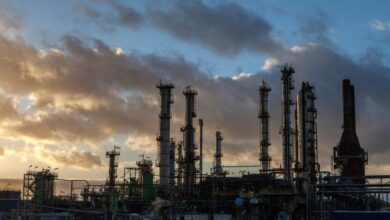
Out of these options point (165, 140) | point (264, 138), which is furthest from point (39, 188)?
point (264, 138)

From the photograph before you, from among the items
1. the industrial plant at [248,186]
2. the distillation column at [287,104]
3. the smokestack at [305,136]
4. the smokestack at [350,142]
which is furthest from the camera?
the distillation column at [287,104]

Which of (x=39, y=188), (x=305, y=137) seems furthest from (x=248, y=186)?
(x=39, y=188)

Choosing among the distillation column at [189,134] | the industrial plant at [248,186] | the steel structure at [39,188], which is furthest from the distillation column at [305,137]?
the steel structure at [39,188]

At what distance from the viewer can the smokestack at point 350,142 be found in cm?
6700

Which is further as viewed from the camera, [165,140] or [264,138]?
[264,138]

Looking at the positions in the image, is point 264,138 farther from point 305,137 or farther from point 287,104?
point 305,137

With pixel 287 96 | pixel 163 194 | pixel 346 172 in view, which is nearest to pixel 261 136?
pixel 287 96

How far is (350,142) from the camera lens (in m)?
67.2

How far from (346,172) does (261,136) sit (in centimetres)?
1457

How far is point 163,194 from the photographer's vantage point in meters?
62.5

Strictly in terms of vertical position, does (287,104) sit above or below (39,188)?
above

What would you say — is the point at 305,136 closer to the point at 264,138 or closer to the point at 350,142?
the point at 350,142

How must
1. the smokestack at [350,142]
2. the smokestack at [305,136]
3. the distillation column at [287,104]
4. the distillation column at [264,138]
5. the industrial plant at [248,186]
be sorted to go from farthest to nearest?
the distillation column at [264,138] < the distillation column at [287,104] < the smokestack at [350,142] < the smokestack at [305,136] < the industrial plant at [248,186]

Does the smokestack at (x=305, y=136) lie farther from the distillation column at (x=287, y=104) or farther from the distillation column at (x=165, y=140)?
the distillation column at (x=165, y=140)
